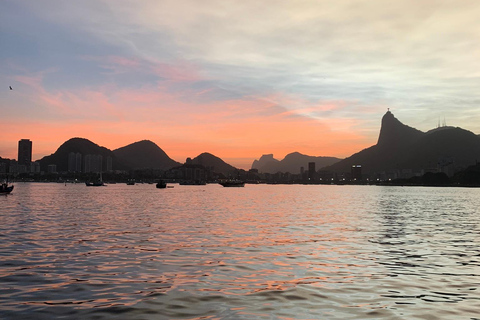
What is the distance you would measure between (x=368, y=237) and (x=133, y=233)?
24.3 m

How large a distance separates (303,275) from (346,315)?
25.1 ft

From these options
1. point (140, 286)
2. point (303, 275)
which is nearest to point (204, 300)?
point (140, 286)

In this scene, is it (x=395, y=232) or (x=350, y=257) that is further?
(x=395, y=232)

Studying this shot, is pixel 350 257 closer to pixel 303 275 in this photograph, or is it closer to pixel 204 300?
pixel 303 275

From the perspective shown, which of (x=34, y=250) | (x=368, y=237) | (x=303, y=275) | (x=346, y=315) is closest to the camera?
(x=346, y=315)

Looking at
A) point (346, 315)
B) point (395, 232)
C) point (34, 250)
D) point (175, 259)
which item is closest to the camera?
point (346, 315)

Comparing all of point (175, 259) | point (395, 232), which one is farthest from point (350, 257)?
point (395, 232)

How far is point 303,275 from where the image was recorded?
23438mm

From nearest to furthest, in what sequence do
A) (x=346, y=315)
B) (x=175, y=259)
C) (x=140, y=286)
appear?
(x=346, y=315) → (x=140, y=286) → (x=175, y=259)

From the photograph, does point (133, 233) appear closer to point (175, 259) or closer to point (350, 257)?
point (175, 259)

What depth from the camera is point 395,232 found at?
47812mm

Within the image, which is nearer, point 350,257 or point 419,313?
point 419,313

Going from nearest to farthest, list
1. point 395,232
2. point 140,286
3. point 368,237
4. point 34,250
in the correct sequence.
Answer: point 140,286 < point 34,250 < point 368,237 < point 395,232

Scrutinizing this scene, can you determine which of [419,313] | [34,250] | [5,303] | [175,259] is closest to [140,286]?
[5,303]
